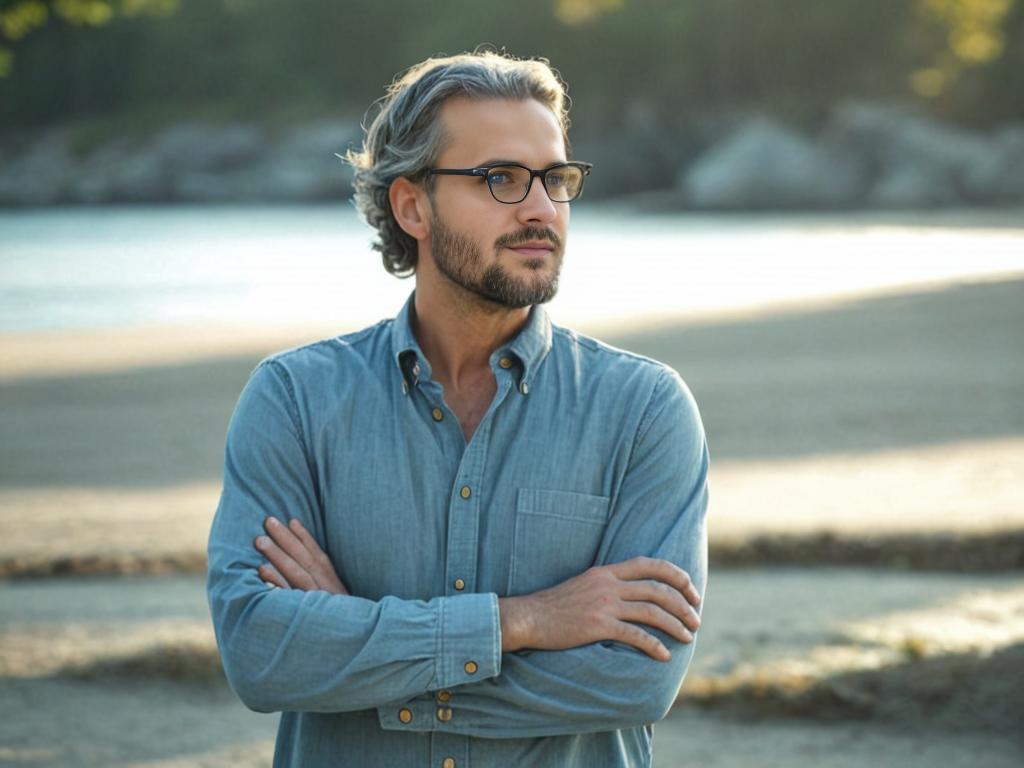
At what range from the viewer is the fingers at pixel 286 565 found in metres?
2.44

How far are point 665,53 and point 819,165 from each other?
1955 cm

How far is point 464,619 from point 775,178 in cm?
6539

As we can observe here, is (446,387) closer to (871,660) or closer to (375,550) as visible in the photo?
(375,550)

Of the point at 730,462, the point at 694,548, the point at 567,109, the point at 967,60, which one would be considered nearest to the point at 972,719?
the point at 694,548

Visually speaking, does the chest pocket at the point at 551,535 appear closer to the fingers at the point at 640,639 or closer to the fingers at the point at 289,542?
the fingers at the point at 640,639

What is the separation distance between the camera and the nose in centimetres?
250

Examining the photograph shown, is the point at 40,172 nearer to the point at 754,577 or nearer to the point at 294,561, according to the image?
the point at 754,577

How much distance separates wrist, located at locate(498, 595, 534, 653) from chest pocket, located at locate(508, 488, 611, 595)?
0.20 ft

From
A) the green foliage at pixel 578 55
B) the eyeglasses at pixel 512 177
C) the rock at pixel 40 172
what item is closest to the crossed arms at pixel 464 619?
the eyeglasses at pixel 512 177

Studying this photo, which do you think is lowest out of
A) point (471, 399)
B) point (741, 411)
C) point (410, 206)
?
point (741, 411)

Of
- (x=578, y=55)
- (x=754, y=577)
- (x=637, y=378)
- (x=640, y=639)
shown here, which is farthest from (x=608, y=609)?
(x=578, y=55)

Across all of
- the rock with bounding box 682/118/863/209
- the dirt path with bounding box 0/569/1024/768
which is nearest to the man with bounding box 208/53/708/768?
the dirt path with bounding box 0/569/1024/768

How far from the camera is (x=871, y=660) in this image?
4957 mm

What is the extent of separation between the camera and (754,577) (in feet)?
21.3
